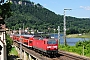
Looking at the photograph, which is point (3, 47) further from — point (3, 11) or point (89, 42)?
point (89, 42)

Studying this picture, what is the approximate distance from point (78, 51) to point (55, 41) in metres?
10.1

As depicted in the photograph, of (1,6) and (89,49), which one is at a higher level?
(1,6)

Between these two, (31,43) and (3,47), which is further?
(31,43)

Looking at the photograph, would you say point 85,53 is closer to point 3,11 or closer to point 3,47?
point 3,47

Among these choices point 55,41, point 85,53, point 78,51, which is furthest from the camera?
point 78,51

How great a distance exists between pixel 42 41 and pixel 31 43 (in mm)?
13850

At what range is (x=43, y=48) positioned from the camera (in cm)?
3962

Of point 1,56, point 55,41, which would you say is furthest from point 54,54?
point 1,56

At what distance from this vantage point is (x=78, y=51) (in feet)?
155

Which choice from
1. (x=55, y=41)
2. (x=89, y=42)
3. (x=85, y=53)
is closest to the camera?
(x=55, y=41)

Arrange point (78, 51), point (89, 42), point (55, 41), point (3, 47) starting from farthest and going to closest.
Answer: point (89, 42), point (78, 51), point (55, 41), point (3, 47)

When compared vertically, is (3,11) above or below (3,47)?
above

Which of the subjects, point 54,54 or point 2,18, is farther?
point 54,54

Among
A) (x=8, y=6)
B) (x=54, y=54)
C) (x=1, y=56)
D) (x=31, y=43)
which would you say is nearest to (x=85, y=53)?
(x=54, y=54)
